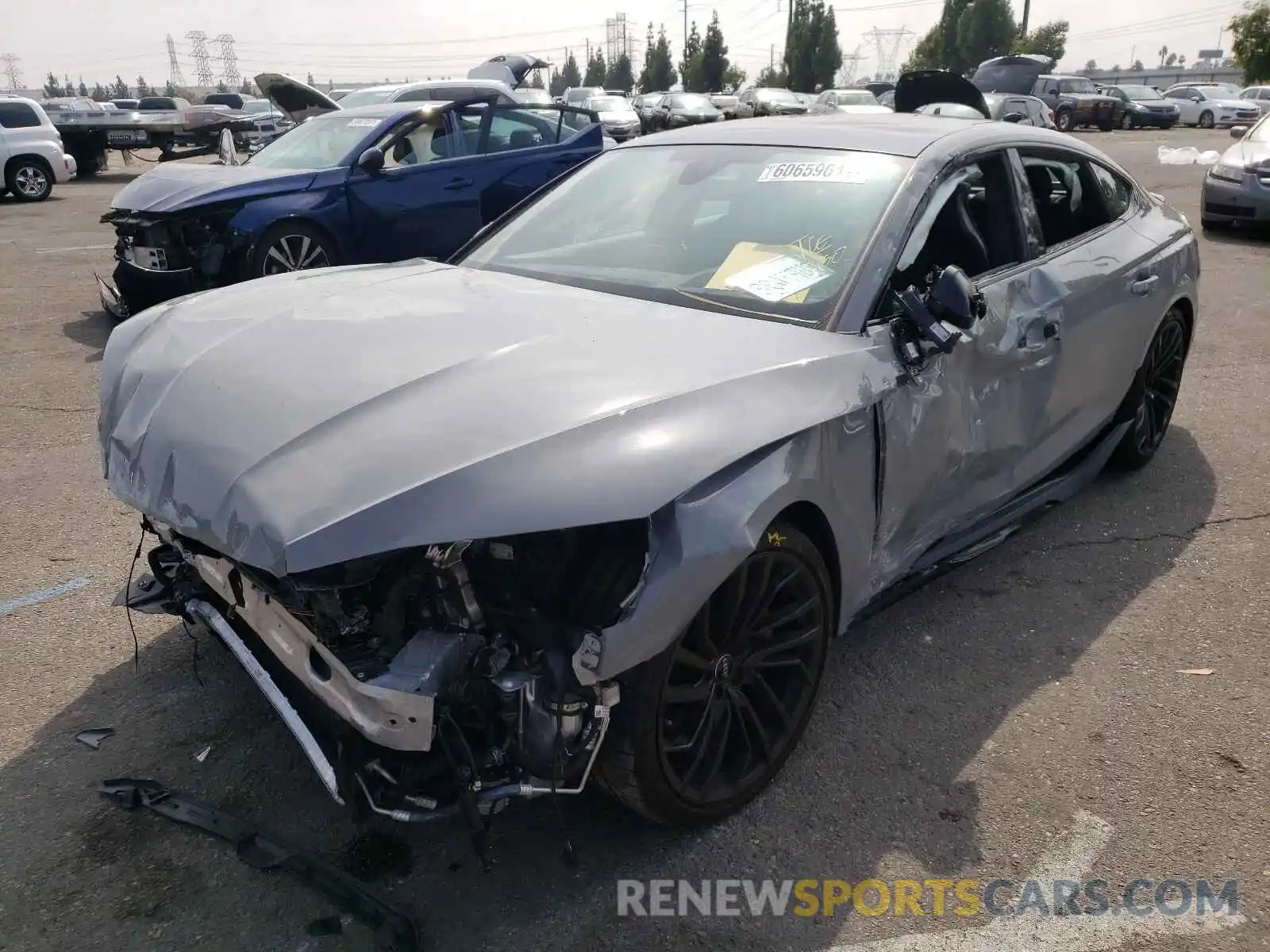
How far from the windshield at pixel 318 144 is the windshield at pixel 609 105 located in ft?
59.4

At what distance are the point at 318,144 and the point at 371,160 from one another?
0.86 m

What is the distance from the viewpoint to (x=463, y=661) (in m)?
2.11

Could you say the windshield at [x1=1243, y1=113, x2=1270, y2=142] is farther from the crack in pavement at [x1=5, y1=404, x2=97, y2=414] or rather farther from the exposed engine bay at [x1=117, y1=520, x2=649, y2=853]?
the exposed engine bay at [x1=117, y1=520, x2=649, y2=853]

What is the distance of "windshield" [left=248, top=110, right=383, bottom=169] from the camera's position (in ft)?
26.8

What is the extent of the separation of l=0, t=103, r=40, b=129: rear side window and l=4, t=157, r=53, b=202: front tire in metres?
0.63

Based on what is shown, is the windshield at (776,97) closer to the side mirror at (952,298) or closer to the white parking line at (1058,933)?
the side mirror at (952,298)

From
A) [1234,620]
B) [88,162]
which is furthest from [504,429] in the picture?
[88,162]

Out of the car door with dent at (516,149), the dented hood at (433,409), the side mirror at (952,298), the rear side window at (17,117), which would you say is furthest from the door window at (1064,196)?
the rear side window at (17,117)

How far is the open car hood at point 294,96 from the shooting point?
11.8m

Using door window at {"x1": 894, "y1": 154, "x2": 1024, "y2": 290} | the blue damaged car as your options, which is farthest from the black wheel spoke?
the blue damaged car

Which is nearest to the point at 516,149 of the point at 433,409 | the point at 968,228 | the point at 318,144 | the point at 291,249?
the point at 318,144

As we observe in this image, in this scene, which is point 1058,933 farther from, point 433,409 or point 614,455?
point 433,409

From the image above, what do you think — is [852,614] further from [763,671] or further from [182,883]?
[182,883]

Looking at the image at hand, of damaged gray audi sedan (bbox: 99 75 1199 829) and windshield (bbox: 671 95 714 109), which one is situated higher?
damaged gray audi sedan (bbox: 99 75 1199 829)
